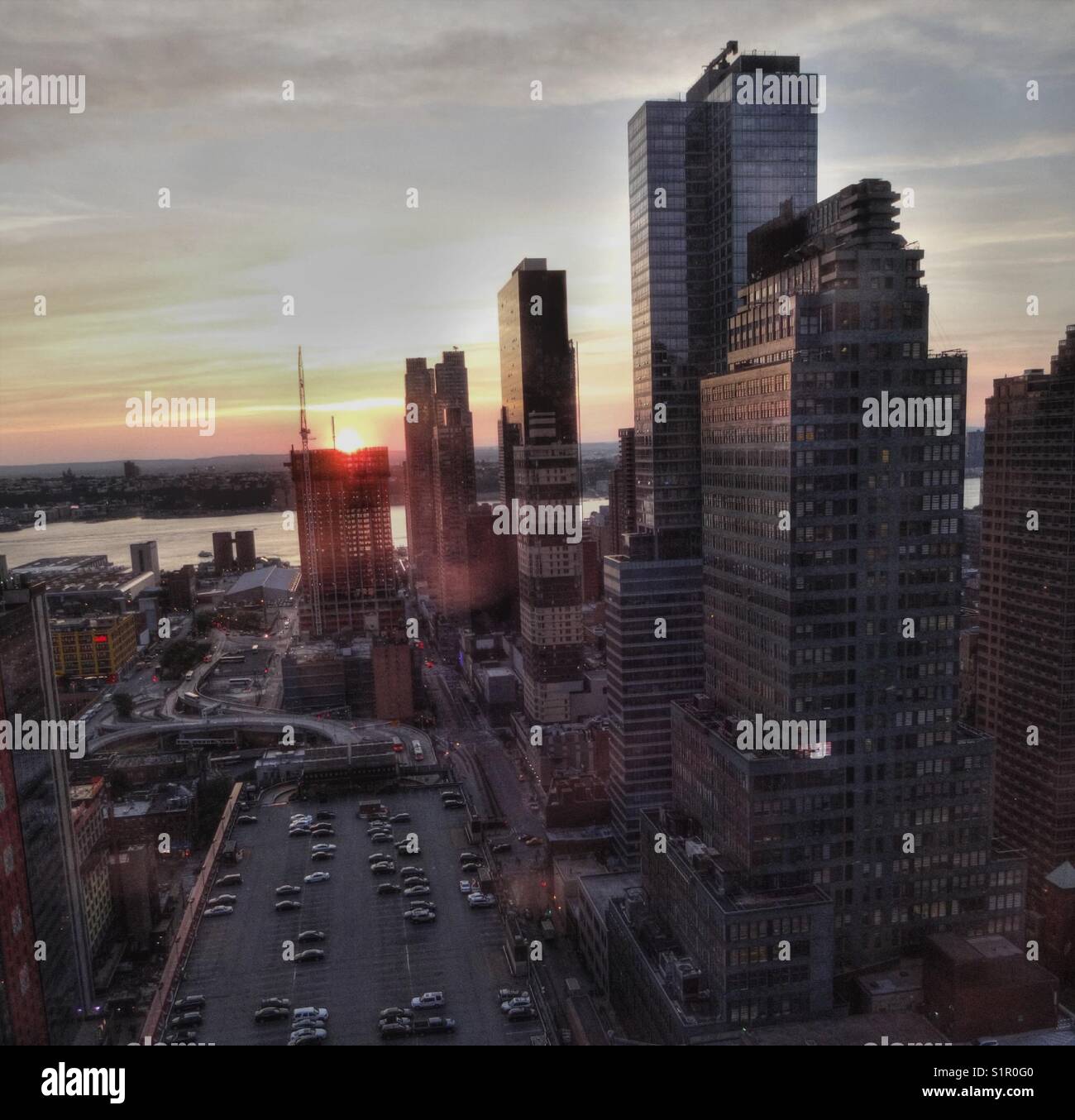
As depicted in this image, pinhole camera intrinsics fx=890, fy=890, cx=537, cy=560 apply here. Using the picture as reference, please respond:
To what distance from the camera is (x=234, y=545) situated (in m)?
46.9

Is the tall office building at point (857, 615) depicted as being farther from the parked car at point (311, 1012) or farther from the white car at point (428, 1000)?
the parked car at point (311, 1012)

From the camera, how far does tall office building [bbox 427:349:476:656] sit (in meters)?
39.0

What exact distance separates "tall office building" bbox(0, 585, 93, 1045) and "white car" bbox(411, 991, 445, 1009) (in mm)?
3588

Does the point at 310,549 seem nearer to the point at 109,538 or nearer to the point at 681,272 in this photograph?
the point at 109,538

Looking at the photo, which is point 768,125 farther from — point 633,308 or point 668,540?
point 668,540

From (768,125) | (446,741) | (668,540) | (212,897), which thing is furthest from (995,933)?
(446,741)

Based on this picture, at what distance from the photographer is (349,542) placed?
119ft

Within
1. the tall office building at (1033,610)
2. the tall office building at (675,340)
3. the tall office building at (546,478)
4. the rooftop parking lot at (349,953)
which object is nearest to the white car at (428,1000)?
the rooftop parking lot at (349,953)

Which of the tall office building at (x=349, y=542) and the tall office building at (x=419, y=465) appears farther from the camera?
the tall office building at (x=419, y=465)

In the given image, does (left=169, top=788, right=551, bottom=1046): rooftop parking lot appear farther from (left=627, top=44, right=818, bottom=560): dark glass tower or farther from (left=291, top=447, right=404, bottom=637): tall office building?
(left=291, top=447, right=404, bottom=637): tall office building

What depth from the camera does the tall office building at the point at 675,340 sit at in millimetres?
17391

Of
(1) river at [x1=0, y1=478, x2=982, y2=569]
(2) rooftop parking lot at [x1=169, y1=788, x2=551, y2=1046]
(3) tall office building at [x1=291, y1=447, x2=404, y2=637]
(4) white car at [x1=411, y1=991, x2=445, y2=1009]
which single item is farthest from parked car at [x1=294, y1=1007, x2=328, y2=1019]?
(3) tall office building at [x1=291, y1=447, x2=404, y2=637]

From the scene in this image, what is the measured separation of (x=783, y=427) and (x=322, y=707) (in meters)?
21.7

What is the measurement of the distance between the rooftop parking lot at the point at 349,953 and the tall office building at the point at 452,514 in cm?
2370
